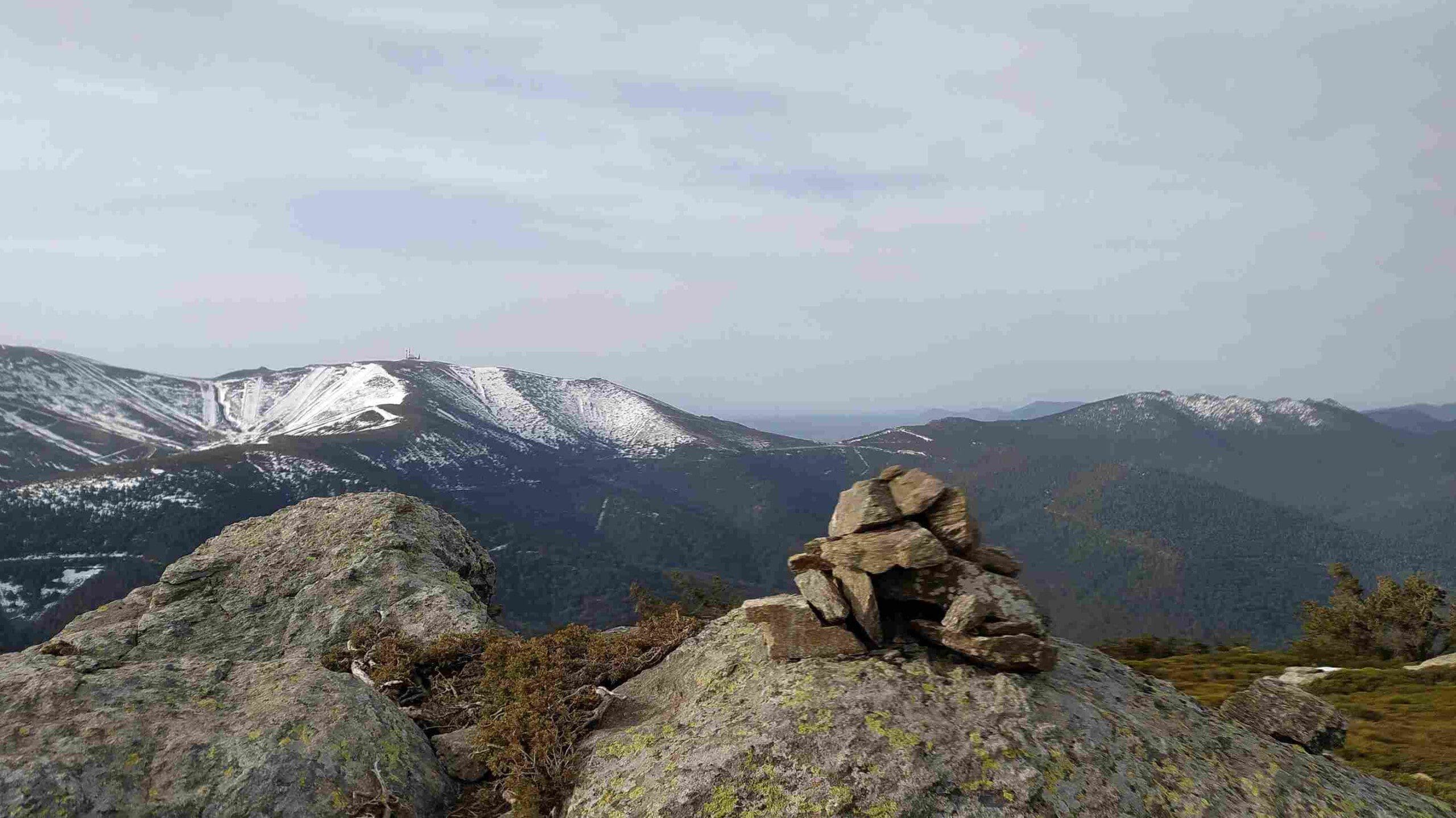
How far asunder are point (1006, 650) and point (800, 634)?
3348 mm

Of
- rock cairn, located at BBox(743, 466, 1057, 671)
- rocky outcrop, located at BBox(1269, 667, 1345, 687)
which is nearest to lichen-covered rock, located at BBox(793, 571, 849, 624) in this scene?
rock cairn, located at BBox(743, 466, 1057, 671)

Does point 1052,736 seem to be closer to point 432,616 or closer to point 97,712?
point 97,712

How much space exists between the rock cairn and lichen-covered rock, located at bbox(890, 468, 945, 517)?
1.0 inches

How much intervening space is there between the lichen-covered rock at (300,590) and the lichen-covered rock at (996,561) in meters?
13.0

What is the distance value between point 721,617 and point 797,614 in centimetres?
318

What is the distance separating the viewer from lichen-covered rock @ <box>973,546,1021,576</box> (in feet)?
42.6

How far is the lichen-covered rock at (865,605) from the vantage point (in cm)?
1162

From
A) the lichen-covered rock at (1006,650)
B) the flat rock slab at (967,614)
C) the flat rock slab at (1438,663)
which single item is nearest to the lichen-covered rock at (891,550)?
the flat rock slab at (967,614)

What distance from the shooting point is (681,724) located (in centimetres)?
1077

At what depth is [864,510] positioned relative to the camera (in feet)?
42.3

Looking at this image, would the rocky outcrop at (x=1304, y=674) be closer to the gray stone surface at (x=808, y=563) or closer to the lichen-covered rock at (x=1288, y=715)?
the lichen-covered rock at (x=1288, y=715)

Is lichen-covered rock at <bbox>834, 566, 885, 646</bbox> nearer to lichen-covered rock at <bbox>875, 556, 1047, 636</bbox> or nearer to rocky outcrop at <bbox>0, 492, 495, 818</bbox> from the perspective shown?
lichen-covered rock at <bbox>875, 556, 1047, 636</bbox>

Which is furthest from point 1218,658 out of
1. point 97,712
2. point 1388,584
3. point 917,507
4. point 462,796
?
point 97,712

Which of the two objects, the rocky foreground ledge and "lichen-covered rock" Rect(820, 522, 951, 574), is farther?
"lichen-covered rock" Rect(820, 522, 951, 574)
